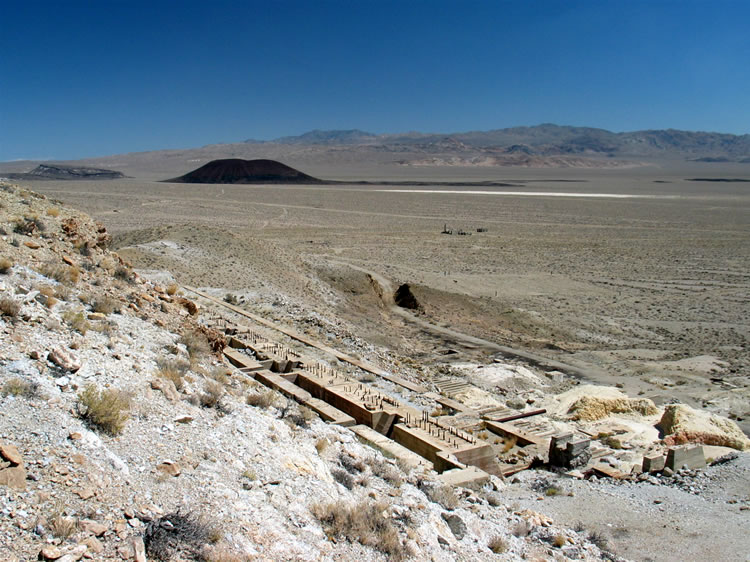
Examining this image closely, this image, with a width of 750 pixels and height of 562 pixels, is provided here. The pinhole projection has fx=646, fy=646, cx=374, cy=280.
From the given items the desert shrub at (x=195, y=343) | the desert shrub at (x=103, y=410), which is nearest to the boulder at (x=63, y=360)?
the desert shrub at (x=103, y=410)

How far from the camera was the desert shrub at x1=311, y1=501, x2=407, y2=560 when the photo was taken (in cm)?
521

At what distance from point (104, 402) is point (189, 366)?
1.99 metres

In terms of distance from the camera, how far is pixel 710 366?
15.5m

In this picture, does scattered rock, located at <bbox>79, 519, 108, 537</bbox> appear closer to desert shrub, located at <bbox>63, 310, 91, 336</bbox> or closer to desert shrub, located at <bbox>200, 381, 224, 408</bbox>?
desert shrub, located at <bbox>200, 381, 224, 408</bbox>

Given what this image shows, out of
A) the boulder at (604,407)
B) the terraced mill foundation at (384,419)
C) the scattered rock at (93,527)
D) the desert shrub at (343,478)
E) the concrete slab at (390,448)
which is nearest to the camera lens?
the scattered rock at (93,527)

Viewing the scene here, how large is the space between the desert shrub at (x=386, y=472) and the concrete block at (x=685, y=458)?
4.04 meters

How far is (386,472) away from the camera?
675 centimetres

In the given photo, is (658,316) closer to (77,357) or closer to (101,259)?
(101,259)

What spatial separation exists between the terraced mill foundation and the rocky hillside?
16.6 inches

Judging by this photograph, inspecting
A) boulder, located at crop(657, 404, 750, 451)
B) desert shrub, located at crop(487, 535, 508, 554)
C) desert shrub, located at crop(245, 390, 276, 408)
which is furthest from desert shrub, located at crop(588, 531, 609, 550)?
desert shrub, located at crop(245, 390, 276, 408)

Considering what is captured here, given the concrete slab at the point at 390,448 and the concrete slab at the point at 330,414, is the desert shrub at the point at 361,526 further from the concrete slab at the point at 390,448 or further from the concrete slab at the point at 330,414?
the concrete slab at the point at 330,414

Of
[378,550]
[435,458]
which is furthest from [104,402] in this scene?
[435,458]

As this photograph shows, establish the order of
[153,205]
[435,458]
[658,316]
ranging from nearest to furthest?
[435,458], [658,316], [153,205]

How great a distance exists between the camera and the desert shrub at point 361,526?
5.21 m
